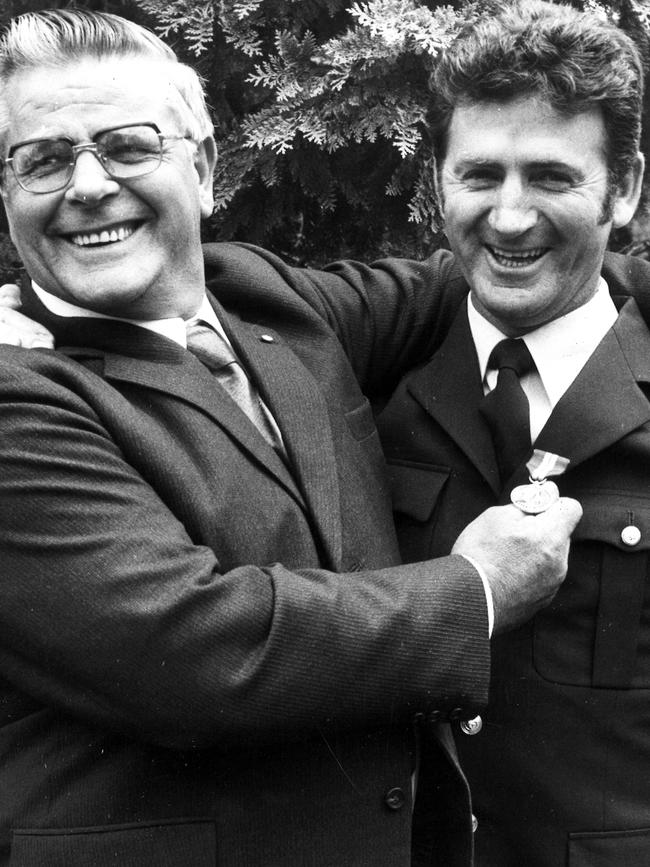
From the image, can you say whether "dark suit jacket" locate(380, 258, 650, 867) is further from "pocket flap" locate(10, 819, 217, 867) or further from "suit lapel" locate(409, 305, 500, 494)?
"pocket flap" locate(10, 819, 217, 867)

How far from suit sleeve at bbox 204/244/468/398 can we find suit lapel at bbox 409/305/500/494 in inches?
4.5

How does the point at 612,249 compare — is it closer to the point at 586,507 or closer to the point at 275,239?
the point at 275,239

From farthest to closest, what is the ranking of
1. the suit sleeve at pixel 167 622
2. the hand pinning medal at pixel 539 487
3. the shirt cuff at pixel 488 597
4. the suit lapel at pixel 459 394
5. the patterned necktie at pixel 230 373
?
the suit lapel at pixel 459 394, the patterned necktie at pixel 230 373, the hand pinning medal at pixel 539 487, the shirt cuff at pixel 488 597, the suit sleeve at pixel 167 622

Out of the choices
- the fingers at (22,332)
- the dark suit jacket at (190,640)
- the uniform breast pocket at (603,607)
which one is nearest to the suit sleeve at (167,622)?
the dark suit jacket at (190,640)

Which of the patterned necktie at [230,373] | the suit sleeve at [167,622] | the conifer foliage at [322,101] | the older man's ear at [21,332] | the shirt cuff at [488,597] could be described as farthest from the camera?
the conifer foliage at [322,101]

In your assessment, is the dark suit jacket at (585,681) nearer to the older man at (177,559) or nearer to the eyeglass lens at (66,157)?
the older man at (177,559)

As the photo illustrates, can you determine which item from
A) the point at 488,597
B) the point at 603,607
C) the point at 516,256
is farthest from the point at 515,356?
the point at 488,597

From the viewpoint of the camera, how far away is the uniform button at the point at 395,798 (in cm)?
253

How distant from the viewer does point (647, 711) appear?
110 inches

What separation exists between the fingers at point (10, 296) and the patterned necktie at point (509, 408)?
47.2 inches

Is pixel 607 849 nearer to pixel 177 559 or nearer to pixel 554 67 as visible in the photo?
pixel 177 559

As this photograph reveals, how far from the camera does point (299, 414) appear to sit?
2.82 meters

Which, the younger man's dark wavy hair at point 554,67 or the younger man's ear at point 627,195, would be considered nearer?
the younger man's dark wavy hair at point 554,67

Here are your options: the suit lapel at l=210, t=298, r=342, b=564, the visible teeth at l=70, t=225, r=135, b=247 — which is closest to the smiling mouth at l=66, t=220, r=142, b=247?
the visible teeth at l=70, t=225, r=135, b=247
